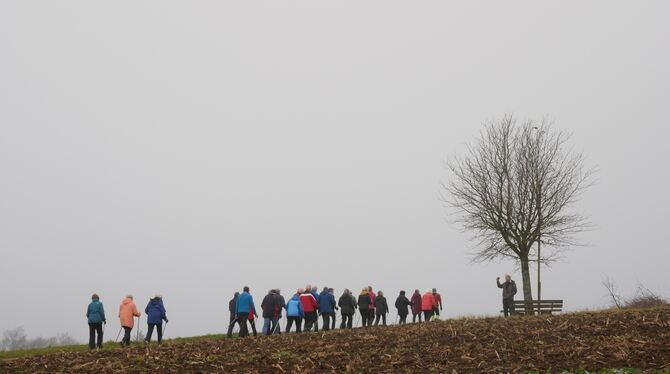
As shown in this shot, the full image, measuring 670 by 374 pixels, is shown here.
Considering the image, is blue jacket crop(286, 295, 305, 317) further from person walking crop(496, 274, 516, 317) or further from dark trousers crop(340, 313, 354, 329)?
person walking crop(496, 274, 516, 317)

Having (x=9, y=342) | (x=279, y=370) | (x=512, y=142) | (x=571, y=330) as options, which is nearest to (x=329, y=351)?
(x=279, y=370)

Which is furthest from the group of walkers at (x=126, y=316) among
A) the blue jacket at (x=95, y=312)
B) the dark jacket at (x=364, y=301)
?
the dark jacket at (x=364, y=301)

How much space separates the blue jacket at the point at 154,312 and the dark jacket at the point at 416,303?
42.8 ft

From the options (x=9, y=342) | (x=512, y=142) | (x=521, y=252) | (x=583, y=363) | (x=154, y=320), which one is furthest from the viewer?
(x=9, y=342)

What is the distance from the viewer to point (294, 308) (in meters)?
22.4

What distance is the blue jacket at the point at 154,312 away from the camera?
1970 cm

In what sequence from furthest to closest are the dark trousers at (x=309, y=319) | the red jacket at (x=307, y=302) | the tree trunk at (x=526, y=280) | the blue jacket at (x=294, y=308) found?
the tree trunk at (x=526, y=280)
the dark trousers at (x=309, y=319)
the red jacket at (x=307, y=302)
the blue jacket at (x=294, y=308)

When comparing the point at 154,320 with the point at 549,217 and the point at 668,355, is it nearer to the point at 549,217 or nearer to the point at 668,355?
the point at 668,355

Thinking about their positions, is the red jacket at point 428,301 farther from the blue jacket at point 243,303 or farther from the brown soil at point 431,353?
the brown soil at point 431,353

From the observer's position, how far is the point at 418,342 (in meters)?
13.9

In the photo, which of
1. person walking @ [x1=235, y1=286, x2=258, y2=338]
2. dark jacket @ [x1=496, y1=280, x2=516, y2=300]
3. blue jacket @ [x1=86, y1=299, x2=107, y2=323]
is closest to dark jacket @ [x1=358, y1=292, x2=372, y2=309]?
person walking @ [x1=235, y1=286, x2=258, y2=338]

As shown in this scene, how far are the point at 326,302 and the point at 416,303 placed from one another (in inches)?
242

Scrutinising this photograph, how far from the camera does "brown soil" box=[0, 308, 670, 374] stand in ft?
34.0

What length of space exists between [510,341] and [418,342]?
2.22 metres
